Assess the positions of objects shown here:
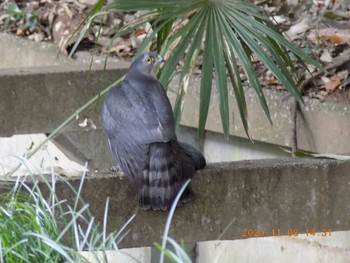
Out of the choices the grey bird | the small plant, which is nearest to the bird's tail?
the grey bird

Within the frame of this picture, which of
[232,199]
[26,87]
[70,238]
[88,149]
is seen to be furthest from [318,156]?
[88,149]

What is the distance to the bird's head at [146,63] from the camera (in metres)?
4.61

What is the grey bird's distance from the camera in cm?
405

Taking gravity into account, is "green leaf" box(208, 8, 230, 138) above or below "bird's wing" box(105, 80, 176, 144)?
above

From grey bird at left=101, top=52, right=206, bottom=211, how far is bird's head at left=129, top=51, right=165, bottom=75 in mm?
186

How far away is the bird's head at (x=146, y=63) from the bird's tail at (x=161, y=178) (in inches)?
24.0

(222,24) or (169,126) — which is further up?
(222,24)

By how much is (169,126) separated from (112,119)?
0.31m

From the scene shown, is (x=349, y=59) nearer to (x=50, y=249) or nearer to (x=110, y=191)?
(x=110, y=191)

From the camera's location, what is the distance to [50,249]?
10.2 feet

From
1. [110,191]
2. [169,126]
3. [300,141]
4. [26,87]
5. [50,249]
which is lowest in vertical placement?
[50,249]

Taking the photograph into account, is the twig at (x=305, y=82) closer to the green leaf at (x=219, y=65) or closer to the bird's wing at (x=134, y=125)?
the green leaf at (x=219, y=65)

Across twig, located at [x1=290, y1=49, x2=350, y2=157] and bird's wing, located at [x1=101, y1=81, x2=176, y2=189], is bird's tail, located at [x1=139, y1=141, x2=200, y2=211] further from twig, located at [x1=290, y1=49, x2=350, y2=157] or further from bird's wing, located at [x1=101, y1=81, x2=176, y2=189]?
twig, located at [x1=290, y1=49, x2=350, y2=157]

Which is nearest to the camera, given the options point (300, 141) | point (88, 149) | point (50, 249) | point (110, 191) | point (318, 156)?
point (50, 249)
